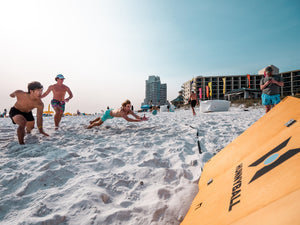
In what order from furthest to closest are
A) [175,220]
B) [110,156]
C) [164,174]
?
[110,156] → [164,174] → [175,220]

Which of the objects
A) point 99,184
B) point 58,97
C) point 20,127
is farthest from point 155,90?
point 99,184

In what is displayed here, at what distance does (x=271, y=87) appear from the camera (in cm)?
444

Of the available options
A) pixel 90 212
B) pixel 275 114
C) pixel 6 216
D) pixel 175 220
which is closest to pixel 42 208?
pixel 6 216

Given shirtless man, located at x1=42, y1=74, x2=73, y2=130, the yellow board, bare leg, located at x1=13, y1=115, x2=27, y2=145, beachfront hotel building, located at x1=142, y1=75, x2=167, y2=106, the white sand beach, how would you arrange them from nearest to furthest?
the yellow board → the white sand beach → bare leg, located at x1=13, y1=115, x2=27, y2=145 → shirtless man, located at x1=42, y1=74, x2=73, y2=130 → beachfront hotel building, located at x1=142, y1=75, x2=167, y2=106

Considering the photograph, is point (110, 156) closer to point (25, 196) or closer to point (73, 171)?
point (73, 171)

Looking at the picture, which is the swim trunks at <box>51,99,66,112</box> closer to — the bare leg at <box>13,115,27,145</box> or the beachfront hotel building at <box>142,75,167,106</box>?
the bare leg at <box>13,115,27,145</box>

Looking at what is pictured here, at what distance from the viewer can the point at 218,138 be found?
3.07 meters

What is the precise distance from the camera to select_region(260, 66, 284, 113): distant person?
4.30m

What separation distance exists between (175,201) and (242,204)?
0.80 meters

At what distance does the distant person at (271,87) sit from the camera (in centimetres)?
430

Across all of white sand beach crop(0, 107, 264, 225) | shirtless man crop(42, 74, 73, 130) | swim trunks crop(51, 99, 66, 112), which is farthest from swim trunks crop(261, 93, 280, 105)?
swim trunks crop(51, 99, 66, 112)

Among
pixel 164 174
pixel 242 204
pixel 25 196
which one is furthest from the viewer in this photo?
pixel 164 174

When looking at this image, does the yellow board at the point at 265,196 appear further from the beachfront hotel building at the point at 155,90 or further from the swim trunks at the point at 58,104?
the beachfront hotel building at the point at 155,90

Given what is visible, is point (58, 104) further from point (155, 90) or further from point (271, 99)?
point (155, 90)
